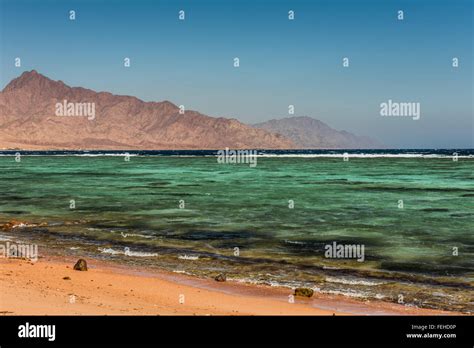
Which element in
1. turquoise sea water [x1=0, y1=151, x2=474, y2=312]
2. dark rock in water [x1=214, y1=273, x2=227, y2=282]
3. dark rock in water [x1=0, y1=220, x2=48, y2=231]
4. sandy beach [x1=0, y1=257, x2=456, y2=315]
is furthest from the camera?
dark rock in water [x1=0, y1=220, x2=48, y2=231]

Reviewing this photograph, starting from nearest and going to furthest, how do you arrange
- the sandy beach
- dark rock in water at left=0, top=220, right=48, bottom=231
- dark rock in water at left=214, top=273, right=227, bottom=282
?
the sandy beach, dark rock in water at left=214, top=273, right=227, bottom=282, dark rock in water at left=0, top=220, right=48, bottom=231

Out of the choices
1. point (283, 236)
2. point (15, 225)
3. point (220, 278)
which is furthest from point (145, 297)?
point (15, 225)

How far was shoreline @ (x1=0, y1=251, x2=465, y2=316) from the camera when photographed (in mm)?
11844

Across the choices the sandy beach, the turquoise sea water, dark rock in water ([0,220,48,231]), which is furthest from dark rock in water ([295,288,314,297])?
dark rock in water ([0,220,48,231])

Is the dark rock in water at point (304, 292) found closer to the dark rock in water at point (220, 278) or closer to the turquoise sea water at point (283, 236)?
the turquoise sea water at point (283, 236)

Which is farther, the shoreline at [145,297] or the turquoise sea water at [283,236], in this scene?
the turquoise sea water at [283,236]

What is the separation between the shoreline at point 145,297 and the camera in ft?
38.9

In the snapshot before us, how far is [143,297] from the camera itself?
13.6 m

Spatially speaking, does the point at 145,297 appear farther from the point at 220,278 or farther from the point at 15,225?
the point at 15,225

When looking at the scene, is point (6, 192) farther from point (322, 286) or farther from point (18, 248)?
point (322, 286)

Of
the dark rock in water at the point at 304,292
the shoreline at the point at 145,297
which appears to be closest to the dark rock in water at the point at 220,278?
the shoreline at the point at 145,297

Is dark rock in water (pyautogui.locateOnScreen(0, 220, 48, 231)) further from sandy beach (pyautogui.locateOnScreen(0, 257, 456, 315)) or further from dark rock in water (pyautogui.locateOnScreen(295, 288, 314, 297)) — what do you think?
dark rock in water (pyautogui.locateOnScreen(295, 288, 314, 297))
